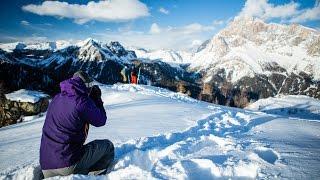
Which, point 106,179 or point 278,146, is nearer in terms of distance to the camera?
point 106,179

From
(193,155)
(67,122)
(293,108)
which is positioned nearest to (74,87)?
(67,122)

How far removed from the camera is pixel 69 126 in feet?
18.7

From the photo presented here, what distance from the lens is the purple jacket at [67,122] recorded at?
566 cm

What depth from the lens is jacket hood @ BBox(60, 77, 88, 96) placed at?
5660 millimetres

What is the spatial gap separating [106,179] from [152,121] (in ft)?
22.6

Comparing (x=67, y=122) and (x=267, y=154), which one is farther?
(x=267, y=154)

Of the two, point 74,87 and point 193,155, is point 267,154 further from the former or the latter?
point 74,87

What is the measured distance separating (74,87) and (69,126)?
0.75 metres

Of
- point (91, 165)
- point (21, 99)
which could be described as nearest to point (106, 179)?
point (91, 165)

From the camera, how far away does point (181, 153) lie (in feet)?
23.8

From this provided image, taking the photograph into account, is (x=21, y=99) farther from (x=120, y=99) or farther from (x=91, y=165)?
(x=91, y=165)

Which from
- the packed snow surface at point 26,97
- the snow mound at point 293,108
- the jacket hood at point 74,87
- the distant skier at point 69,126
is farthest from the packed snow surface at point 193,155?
the snow mound at point 293,108

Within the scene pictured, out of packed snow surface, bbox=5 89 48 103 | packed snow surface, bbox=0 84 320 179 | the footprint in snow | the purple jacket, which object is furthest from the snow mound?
the purple jacket

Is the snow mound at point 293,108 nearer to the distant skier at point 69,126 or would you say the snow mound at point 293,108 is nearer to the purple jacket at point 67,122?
the distant skier at point 69,126
